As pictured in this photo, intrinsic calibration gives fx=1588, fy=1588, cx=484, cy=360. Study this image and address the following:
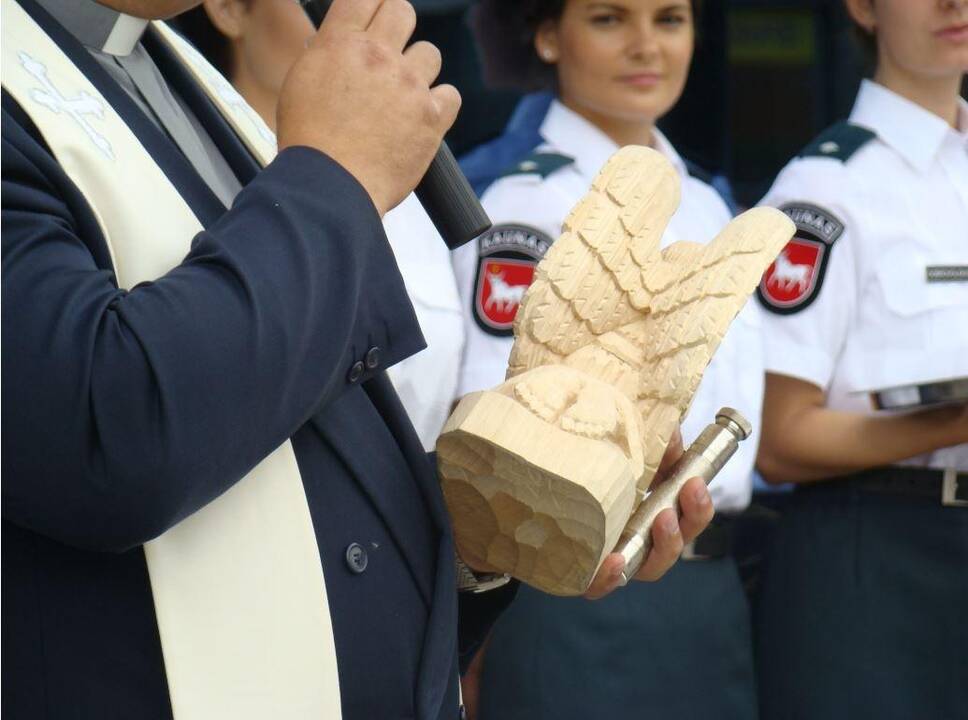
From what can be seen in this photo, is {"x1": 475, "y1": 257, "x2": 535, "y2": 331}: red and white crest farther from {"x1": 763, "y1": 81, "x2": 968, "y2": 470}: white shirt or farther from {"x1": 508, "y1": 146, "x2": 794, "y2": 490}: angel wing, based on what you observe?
{"x1": 508, "y1": 146, "x2": 794, "y2": 490}: angel wing

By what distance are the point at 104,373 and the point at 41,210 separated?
128 mm

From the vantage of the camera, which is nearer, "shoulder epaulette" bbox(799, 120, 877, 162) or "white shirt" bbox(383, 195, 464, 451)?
"white shirt" bbox(383, 195, 464, 451)

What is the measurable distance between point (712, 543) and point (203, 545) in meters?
1.41

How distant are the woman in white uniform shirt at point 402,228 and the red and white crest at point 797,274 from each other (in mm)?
526

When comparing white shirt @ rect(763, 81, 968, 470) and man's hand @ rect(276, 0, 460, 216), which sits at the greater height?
man's hand @ rect(276, 0, 460, 216)

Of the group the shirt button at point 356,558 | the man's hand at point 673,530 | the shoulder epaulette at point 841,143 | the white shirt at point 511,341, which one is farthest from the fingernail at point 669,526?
the shoulder epaulette at point 841,143

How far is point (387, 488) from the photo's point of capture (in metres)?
1.21

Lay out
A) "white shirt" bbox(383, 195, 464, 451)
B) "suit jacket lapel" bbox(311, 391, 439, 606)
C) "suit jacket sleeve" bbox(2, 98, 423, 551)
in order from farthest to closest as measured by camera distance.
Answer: "white shirt" bbox(383, 195, 464, 451), "suit jacket lapel" bbox(311, 391, 439, 606), "suit jacket sleeve" bbox(2, 98, 423, 551)

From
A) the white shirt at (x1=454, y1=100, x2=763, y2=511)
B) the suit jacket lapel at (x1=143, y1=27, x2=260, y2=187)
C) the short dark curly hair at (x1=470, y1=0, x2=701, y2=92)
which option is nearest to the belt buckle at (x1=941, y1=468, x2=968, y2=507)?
the white shirt at (x1=454, y1=100, x2=763, y2=511)

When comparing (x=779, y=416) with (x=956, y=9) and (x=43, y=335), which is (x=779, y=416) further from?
(x=43, y=335)

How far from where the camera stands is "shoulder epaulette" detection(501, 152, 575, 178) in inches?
96.0

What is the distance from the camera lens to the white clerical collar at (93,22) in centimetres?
127

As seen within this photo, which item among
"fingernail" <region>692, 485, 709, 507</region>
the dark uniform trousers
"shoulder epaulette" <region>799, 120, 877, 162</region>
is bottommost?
the dark uniform trousers

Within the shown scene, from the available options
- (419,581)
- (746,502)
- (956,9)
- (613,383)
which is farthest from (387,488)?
(956,9)
